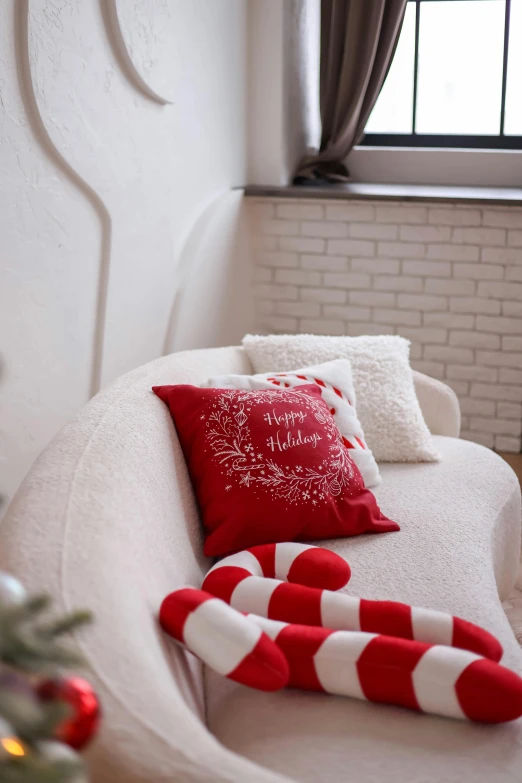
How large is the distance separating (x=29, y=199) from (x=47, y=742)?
1.75 m

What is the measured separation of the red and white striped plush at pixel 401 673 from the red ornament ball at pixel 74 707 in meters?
0.57

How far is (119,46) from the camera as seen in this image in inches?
92.5

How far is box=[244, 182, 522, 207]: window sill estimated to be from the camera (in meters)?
3.09

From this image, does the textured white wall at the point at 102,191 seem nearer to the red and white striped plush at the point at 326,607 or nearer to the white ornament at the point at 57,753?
the red and white striped plush at the point at 326,607

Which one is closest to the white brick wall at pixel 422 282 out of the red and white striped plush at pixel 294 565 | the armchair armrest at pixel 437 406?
the armchair armrest at pixel 437 406

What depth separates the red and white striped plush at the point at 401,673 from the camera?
41.4 inches

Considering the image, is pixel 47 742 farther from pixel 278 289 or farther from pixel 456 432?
pixel 278 289

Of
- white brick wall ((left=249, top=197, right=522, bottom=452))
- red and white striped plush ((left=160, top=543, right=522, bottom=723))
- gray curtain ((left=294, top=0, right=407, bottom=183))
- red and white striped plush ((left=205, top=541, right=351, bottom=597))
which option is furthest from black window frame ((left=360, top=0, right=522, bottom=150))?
red and white striped plush ((left=160, top=543, right=522, bottom=723))

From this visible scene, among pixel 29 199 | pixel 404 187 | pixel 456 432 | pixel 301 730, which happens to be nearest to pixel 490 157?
pixel 404 187

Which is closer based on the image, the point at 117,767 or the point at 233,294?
the point at 117,767

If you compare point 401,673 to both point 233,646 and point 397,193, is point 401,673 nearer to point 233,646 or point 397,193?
point 233,646

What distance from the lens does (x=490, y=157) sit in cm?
346

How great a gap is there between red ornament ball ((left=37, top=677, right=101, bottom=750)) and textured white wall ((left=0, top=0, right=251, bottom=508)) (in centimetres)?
143

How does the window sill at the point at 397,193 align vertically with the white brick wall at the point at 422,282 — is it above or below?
above
